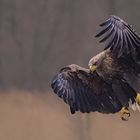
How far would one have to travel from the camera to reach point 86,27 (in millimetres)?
3957

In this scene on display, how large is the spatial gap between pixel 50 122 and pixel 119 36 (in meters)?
2.29

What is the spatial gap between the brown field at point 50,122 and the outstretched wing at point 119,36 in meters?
2.16

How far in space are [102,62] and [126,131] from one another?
6.79 ft

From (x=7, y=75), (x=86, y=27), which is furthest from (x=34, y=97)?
(x=86, y=27)

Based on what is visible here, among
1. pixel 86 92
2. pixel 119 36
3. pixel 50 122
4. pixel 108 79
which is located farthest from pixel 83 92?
pixel 50 122

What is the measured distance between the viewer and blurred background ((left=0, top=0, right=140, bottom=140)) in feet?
13.0

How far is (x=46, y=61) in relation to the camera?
404 centimetres

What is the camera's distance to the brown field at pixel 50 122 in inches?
155

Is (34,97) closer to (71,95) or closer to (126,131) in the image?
(126,131)

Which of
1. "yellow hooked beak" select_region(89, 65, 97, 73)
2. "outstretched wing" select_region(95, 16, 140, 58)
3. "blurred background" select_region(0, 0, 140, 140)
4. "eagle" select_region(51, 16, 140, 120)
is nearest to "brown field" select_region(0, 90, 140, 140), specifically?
"blurred background" select_region(0, 0, 140, 140)

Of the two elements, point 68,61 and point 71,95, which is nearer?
point 71,95

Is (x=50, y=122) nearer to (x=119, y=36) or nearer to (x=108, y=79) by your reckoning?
(x=108, y=79)

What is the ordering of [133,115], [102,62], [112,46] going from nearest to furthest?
[112,46], [102,62], [133,115]

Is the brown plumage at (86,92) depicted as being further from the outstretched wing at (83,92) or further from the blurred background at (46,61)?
the blurred background at (46,61)
